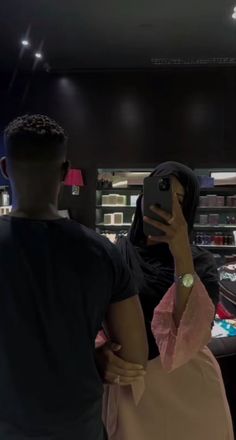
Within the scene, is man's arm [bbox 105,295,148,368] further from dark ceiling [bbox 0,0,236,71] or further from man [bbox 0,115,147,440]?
dark ceiling [bbox 0,0,236,71]

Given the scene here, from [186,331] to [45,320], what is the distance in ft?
1.17

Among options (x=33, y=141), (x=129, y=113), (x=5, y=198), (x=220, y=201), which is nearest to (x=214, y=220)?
(x=220, y=201)

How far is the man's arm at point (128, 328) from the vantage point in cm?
81

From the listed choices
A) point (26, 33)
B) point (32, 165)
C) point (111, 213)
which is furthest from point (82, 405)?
point (111, 213)

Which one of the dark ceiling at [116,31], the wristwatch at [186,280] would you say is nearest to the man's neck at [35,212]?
the wristwatch at [186,280]

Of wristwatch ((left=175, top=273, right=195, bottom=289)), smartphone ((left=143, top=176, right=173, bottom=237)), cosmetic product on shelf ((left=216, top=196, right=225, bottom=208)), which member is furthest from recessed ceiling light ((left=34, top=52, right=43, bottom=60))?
wristwatch ((left=175, top=273, right=195, bottom=289))

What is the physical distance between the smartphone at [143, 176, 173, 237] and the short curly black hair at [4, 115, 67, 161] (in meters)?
0.27

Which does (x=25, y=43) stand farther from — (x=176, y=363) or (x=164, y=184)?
(x=176, y=363)

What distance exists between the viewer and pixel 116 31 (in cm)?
448

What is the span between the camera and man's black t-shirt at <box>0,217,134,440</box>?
0.73 meters

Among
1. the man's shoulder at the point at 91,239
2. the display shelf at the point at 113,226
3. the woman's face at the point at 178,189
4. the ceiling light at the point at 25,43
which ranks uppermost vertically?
the ceiling light at the point at 25,43

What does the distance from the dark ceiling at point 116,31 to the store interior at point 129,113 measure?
0.03 m

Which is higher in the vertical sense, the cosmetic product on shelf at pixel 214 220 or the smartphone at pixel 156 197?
the smartphone at pixel 156 197

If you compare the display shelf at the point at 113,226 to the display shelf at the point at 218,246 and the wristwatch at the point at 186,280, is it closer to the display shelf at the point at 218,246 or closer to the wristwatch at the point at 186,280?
the display shelf at the point at 218,246
